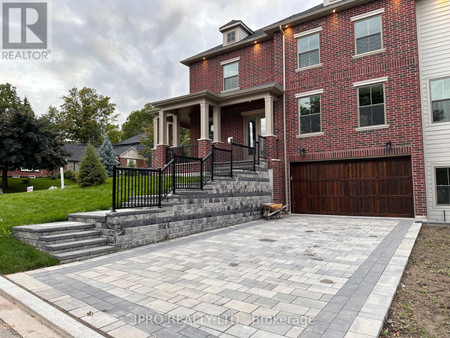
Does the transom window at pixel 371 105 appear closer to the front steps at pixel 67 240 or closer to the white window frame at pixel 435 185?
the white window frame at pixel 435 185

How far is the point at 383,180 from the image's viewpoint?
10.4 m

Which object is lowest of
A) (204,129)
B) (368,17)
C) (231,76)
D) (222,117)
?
(204,129)

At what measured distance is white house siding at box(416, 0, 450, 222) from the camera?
31.4 ft

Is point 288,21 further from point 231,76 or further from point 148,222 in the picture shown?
point 148,222

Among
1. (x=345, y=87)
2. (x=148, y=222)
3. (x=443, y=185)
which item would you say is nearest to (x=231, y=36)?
(x=345, y=87)

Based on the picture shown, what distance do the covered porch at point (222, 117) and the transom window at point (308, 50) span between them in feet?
5.51

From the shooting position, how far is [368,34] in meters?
10.9

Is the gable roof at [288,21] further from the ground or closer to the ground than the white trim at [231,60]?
further from the ground

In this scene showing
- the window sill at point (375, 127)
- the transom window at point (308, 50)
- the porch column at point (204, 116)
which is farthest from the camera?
the porch column at point (204, 116)

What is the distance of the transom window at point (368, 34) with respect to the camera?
10711 millimetres

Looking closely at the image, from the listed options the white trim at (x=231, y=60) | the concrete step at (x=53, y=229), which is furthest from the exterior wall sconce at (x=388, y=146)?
the concrete step at (x=53, y=229)

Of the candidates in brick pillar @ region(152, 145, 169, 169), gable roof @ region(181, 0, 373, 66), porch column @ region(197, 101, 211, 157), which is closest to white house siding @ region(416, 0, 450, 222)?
gable roof @ region(181, 0, 373, 66)

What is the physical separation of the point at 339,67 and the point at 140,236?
32.9 feet

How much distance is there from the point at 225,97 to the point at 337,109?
15.8 ft
